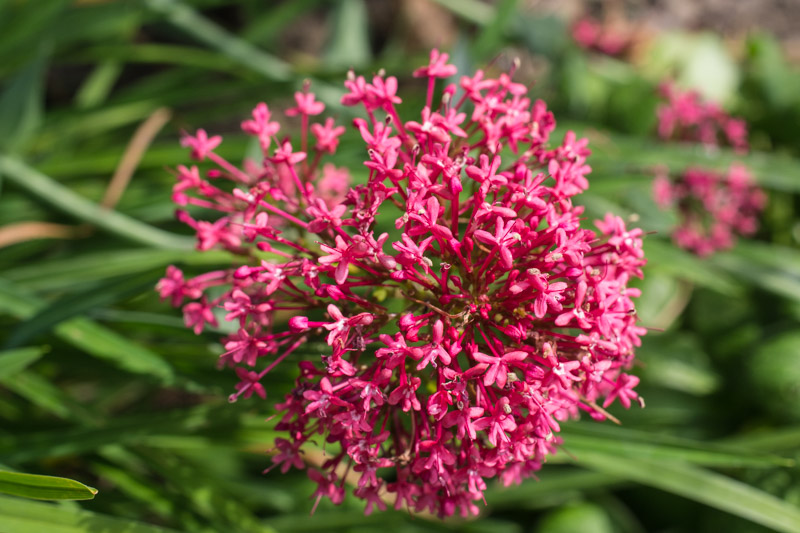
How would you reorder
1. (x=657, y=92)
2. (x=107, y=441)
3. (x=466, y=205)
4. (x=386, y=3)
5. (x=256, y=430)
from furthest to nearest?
(x=386, y=3) < (x=657, y=92) < (x=256, y=430) < (x=107, y=441) < (x=466, y=205)

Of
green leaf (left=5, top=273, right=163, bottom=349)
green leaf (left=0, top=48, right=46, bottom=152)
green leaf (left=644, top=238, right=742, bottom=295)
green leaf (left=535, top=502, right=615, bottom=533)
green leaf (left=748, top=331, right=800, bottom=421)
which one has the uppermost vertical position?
green leaf (left=0, top=48, right=46, bottom=152)

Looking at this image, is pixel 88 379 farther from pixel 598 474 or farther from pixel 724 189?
pixel 724 189

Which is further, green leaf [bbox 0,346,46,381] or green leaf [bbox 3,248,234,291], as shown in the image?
green leaf [bbox 3,248,234,291]

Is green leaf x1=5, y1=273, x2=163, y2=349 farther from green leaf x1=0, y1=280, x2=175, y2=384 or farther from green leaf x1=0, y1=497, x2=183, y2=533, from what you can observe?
green leaf x1=0, y1=497, x2=183, y2=533

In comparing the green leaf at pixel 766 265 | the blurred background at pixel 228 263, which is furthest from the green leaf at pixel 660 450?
the green leaf at pixel 766 265

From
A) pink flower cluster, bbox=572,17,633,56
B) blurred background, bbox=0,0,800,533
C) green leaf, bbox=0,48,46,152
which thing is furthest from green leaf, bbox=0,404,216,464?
pink flower cluster, bbox=572,17,633,56

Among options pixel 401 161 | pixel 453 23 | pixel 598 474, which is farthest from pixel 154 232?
pixel 453 23
